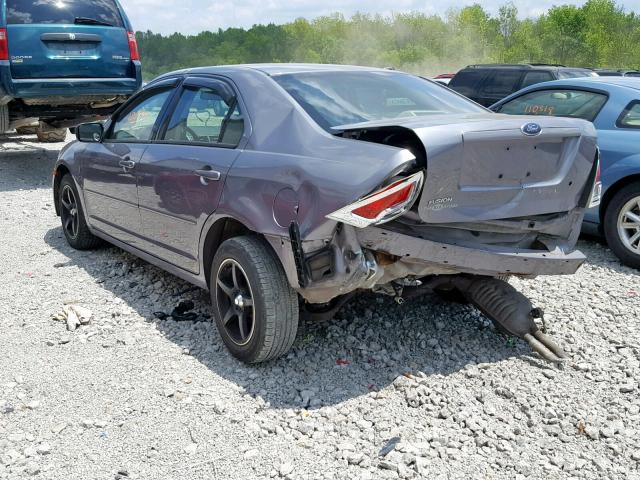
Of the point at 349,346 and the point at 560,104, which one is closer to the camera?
the point at 349,346

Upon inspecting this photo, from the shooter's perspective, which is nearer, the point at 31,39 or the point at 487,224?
the point at 487,224

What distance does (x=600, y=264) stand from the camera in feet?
19.3

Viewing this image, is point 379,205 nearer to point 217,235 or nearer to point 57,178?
point 217,235

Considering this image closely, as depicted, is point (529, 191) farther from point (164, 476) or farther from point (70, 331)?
point (70, 331)

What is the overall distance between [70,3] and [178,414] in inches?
309

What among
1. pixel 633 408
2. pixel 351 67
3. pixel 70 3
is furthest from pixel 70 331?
pixel 70 3

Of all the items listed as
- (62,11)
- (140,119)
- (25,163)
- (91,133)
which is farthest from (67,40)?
(140,119)

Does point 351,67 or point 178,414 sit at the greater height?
point 351,67

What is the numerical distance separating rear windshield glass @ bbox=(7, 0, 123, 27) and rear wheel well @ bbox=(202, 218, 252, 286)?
249 inches

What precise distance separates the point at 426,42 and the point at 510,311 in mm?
81835

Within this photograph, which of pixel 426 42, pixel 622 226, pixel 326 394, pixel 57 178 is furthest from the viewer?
pixel 426 42

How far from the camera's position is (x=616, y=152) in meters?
5.92

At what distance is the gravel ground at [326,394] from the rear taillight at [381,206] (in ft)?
3.25

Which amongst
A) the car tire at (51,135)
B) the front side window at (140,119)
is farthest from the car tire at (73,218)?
the car tire at (51,135)
